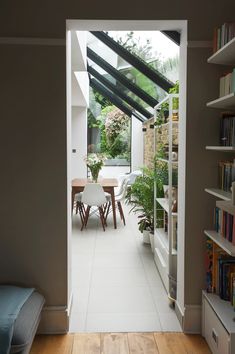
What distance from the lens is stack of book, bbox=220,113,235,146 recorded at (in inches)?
90.3

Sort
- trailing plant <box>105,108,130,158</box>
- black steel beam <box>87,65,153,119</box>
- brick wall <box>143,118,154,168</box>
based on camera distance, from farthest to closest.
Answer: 1. trailing plant <box>105,108,130,158</box>
2. black steel beam <box>87,65,153,119</box>
3. brick wall <box>143,118,154,168</box>

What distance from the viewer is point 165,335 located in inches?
102

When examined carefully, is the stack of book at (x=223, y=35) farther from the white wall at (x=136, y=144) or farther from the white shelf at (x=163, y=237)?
the white wall at (x=136, y=144)

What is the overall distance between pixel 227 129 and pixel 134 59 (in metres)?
3.31

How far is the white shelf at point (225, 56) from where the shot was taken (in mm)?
2093

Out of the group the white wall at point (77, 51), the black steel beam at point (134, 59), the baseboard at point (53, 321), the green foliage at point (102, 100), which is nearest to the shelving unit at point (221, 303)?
the baseboard at point (53, 321)

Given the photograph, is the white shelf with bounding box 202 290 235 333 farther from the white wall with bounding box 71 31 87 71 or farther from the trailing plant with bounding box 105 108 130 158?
the trailing plant with bounding box 105 108 130 158

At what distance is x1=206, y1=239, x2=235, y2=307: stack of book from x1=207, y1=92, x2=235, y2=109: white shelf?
0.98m

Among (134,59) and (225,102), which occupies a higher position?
(134,59)

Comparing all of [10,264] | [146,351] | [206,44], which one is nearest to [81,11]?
[206,44]

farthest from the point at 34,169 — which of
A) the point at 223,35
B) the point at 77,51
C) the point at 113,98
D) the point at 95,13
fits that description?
the point at 113,98

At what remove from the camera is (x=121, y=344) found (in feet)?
8.12

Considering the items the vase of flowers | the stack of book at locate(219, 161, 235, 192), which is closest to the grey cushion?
the stack of book at locate(219, 161, 235, 192)

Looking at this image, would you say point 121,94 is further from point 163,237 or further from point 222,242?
point 222,242
